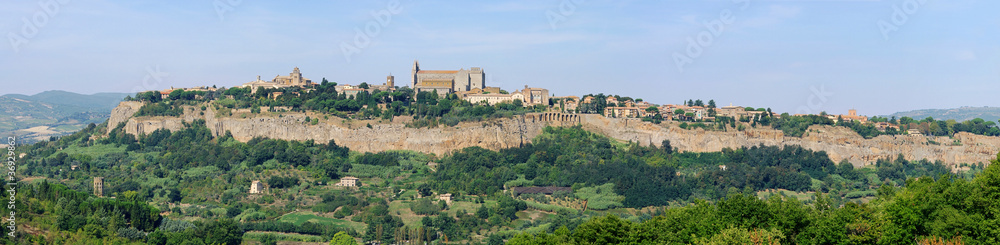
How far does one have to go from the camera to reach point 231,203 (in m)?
64.6

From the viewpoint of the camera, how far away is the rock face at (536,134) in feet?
255

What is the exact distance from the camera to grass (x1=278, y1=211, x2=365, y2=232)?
60.1m

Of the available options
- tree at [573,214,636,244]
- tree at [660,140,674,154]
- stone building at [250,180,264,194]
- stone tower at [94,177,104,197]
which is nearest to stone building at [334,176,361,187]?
stone building at [250,180,264,194]

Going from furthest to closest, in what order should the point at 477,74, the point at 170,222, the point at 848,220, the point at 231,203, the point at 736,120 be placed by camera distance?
1. the point at 477,74
2. the point at 736,120
3. the point at 231,203
4. the point at 170,222
5. the point at 848,220

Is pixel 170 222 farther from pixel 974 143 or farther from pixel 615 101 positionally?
pixel 974 143

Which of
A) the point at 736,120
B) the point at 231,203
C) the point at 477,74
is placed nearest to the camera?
the point at 231,203

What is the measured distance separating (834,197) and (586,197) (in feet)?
57.8

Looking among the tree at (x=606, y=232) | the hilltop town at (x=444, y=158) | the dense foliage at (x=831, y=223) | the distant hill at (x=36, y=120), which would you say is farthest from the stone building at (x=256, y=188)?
the distant hill at (x=36, y=120)

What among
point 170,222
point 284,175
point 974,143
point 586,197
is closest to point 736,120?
point 974,143

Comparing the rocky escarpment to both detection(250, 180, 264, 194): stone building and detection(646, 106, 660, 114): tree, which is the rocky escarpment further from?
detection(250, 180, 264, 194): stone building

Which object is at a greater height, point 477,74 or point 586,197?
point 477,74

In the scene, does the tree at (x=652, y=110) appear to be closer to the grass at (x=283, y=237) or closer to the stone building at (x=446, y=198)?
the stone building at (x=446, y=198)

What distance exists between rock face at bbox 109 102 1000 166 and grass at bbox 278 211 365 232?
16.0m

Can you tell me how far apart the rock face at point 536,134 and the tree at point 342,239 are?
2100cm
